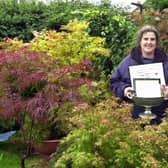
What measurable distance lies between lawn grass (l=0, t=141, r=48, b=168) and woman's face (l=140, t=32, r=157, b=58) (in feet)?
5.77

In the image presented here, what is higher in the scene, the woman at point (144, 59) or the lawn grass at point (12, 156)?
the woman at point (144, 59)

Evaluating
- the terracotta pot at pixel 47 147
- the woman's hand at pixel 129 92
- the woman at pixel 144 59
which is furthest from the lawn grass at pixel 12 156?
the woman's hand at pixel 129 92

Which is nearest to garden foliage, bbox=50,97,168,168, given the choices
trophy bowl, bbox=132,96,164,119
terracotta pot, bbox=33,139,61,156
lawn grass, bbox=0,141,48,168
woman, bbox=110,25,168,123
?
trophy bowl, bbox=132,96,164,119

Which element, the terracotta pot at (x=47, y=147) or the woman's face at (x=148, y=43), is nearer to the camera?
the woman's face at (x=148, y=43)

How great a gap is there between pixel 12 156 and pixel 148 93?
2.48m

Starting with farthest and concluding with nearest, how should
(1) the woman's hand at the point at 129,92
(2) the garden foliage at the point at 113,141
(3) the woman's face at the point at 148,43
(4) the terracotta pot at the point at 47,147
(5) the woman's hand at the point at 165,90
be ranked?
(4) the terracotta pot at the point at 47,147 < (3) the woman's face at the point at 148,43 < (1) the woman's hand at the point at 129,92 < (5) the woman's hand at the point at 165,90 < (2) the garden foliage at the point at 113,141

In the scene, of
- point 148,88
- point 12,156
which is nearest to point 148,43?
point 148,88

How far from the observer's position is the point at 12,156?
23.5ft

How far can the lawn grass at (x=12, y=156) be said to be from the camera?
671cm

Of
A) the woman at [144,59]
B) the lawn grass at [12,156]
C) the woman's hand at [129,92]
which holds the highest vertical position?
the woman at [144,59]

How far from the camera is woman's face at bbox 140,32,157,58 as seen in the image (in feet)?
18.2

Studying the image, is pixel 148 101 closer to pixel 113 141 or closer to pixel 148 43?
pixel 148 43

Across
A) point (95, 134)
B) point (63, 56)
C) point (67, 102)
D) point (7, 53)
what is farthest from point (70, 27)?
point (95, 134)

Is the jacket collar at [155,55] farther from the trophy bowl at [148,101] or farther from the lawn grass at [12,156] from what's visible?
the lawn grass at [12,156]
